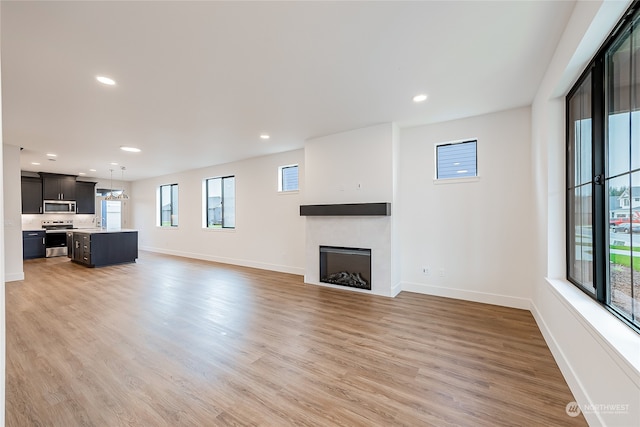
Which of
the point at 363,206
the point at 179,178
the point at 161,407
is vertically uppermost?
the point at 179,178

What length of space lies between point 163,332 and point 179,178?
6700 millimetres

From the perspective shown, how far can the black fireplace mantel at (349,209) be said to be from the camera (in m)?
4.18

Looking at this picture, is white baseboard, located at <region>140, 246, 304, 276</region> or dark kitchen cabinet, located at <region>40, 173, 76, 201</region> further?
dark kitchen cabinet, located at <region>40, 173, 76, 201</region>

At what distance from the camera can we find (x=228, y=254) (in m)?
7.25

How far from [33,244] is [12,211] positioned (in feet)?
11.1

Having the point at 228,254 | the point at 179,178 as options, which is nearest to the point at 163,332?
the point at 228,254

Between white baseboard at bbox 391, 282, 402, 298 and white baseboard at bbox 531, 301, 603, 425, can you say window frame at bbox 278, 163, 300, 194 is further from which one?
white baseboard at bbox 531, 301, 603, 425

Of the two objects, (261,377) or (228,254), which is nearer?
(261,377)

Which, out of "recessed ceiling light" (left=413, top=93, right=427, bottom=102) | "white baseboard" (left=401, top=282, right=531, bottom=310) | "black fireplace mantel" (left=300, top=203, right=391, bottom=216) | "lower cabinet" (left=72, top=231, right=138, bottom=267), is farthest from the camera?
"lower cabinet" (left=72, top=231, right=138, bottom=267)

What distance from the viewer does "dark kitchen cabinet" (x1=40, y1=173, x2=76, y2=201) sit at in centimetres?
820

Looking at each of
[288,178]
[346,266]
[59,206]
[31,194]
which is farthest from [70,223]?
[346,266]

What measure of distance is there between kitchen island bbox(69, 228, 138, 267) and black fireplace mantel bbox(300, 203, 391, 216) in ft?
17.5

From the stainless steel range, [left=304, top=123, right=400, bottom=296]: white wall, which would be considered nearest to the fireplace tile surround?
[left=304, top=123, right=400, bottom=296]: white wall

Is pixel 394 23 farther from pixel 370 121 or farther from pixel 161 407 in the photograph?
pixel 161 407
